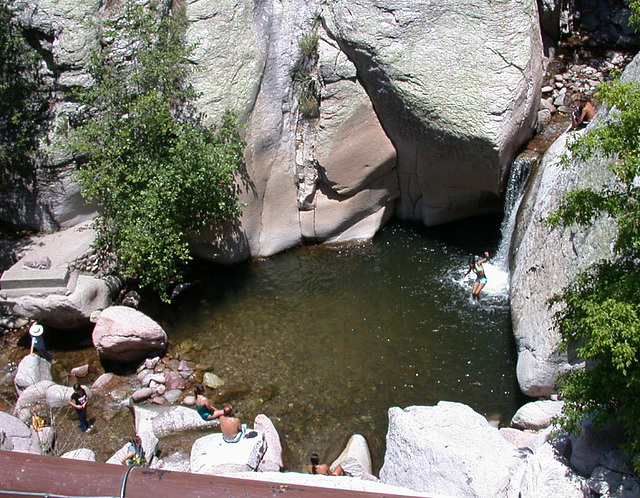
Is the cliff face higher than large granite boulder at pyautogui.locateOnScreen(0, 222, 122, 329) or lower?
higher

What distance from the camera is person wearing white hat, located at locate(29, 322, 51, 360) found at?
13.0m

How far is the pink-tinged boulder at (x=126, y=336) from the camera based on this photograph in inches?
509

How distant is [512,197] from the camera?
50.5 feet

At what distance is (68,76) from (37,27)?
125cm

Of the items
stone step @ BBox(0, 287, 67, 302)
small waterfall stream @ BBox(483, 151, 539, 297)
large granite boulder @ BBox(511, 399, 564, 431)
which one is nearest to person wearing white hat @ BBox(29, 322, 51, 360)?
stone step @ BBox(0, 287, 67, 302)

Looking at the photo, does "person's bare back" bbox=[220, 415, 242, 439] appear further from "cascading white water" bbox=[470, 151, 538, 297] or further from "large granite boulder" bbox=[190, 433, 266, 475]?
"cascading white water" bbox=[470, 151, 538, 297]

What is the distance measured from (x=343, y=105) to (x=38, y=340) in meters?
8.37

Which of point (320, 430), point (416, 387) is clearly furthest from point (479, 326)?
point (320, 430)

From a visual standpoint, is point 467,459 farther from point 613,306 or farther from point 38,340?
point 38,340

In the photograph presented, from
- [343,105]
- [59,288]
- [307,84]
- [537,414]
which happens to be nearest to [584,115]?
[343,105]

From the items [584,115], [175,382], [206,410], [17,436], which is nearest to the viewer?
[17,436]

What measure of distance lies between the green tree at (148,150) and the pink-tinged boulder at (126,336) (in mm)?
804

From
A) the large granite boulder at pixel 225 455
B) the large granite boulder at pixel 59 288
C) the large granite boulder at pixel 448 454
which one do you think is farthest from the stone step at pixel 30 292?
the large granite boulder at pixel 448 454

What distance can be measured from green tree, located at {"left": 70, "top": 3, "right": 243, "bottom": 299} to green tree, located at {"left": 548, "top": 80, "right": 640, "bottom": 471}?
8.21 metres
